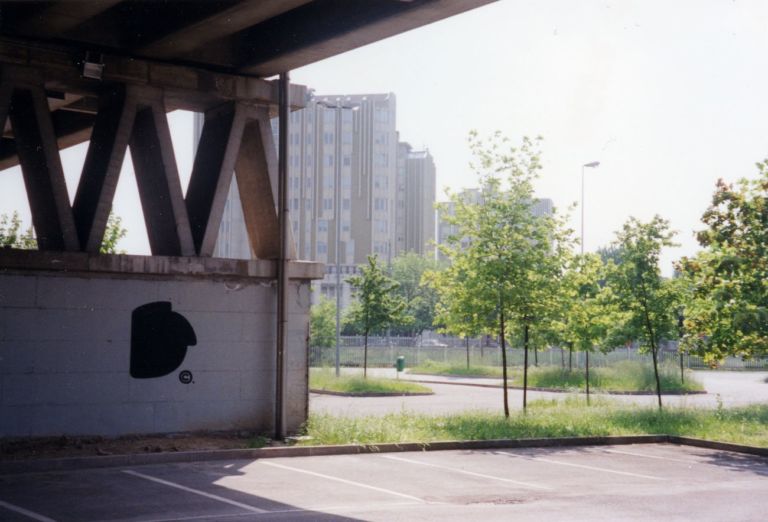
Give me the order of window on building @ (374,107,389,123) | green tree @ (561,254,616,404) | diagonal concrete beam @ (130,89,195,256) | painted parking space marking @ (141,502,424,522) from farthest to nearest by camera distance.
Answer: window on building @ (374,107,389,123), green tree @ (561,254,616,404), diagonal concrete beam @ (130,89,195,256), painted parking space marking @ (141,502,424,522)

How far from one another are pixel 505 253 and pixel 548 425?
390 cm

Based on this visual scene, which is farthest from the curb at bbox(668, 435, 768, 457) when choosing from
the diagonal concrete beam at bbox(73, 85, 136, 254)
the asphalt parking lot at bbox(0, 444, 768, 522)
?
the diagonal concrete beam at bbox(73, 85, 136, 254)

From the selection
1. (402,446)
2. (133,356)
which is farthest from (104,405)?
(402,446)

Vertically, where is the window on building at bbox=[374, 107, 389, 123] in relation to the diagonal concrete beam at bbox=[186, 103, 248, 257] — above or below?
above

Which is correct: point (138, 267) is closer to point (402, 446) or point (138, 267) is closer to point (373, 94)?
point (402, 446)

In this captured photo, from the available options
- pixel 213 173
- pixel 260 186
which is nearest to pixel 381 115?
pixel 260 186

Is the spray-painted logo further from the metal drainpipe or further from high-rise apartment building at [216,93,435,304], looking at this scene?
high-rise apartment building at [216,93,435,304]

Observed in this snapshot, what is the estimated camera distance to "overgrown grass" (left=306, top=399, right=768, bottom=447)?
15258mm

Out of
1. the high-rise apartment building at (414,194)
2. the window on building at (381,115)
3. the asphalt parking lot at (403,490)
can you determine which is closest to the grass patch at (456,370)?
the asphalt parking lot at (403,490)

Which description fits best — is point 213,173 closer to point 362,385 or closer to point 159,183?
point 159,183

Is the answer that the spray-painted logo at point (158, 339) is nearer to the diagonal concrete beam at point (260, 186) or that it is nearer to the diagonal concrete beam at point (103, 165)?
the diagonal concrete beam at point (103, 165)

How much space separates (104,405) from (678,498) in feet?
28.2

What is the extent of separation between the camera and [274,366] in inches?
601

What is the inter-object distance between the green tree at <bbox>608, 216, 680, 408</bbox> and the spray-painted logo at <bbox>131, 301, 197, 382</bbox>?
42.2 ft
